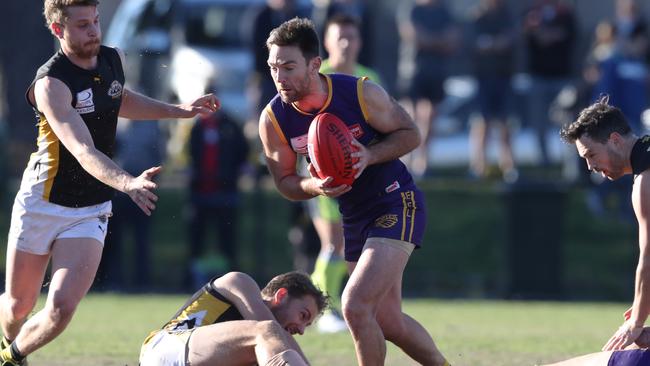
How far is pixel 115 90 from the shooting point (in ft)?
24.6

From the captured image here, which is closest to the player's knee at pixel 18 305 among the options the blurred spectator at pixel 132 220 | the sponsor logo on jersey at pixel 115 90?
the sponsor logo on jersey at pixel 115 90

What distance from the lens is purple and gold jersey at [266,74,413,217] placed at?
7332 mm

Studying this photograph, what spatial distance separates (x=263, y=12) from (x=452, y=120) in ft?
16.5

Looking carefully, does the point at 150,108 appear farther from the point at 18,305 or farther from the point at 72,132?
the point at 18,305

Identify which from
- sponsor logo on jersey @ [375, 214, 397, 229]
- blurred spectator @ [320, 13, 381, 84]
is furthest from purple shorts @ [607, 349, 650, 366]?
blurred spectator @ [320, 13, 381, 84]

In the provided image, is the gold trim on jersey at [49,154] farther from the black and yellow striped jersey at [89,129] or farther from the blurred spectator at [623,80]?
the blurred spectator at [623,80]

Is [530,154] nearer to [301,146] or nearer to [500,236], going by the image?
[500,236]

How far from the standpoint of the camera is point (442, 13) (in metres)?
16.6

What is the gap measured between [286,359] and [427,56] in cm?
1057

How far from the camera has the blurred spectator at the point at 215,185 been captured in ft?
49.1

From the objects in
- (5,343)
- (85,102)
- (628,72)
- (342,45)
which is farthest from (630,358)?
(628,72)

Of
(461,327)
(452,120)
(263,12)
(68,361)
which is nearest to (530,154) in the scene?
(452,120)

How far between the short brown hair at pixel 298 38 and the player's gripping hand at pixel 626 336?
2.09 m

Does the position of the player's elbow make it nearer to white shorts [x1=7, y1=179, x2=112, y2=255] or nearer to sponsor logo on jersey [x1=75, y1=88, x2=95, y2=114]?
sponsor logo on jersey [x1=75, y1=88, x2=95, y2=114]
